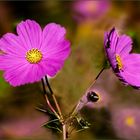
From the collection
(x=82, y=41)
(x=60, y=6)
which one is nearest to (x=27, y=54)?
(x=82, y=41)

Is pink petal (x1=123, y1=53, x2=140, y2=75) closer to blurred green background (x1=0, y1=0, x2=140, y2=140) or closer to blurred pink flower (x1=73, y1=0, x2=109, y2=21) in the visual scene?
blurred green background (x1=0, y1=0, x2=140, y2=140)

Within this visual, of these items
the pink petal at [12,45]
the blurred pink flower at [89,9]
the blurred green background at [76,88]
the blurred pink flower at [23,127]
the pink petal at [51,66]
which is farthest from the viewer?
the blurred pink flower at [89,9]

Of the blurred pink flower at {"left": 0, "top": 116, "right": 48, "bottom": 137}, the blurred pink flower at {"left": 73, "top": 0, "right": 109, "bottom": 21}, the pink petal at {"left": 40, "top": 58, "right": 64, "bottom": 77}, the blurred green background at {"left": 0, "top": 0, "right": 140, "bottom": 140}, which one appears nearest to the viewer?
the pink petal at {"left": 40, "top": 58, "right": 64, "bottom": 77}

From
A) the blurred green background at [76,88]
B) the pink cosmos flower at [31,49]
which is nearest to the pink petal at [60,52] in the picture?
the pink cosmos flower at [31,49]

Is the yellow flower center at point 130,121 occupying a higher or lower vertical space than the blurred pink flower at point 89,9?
lower

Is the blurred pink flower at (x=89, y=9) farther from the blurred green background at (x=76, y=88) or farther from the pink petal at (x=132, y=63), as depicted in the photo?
the pink petal at (x=132, y=63)

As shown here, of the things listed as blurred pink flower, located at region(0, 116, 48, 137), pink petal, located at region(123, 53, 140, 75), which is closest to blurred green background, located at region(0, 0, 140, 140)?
blurred pink flower, located at region(0, 116, 48, 137)

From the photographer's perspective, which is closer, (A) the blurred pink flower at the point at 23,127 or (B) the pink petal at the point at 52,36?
(B) the pink petal at the point at 52,36
